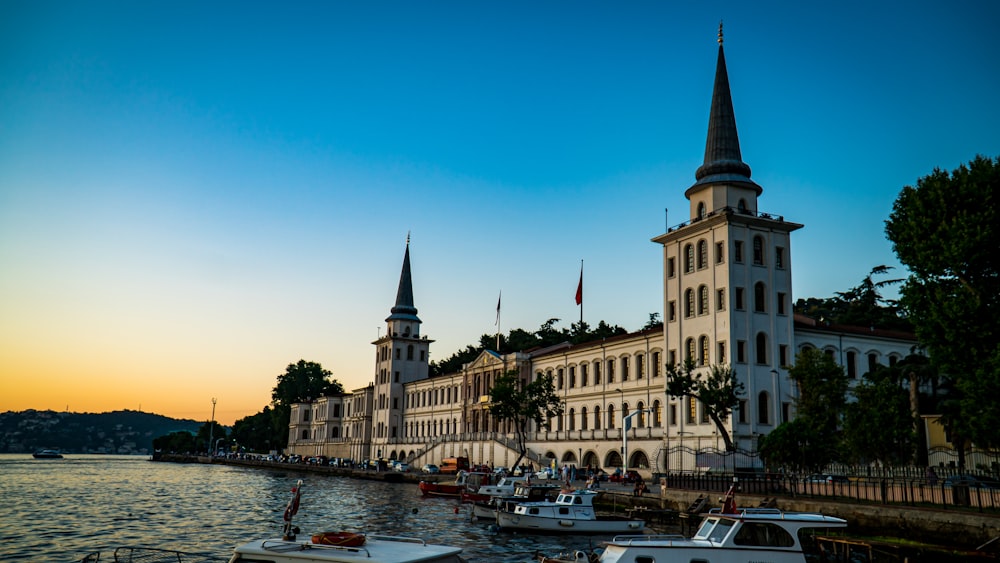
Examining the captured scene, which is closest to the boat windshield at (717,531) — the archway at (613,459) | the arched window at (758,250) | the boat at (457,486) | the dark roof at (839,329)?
the boat at (457,486)

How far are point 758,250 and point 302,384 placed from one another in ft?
431

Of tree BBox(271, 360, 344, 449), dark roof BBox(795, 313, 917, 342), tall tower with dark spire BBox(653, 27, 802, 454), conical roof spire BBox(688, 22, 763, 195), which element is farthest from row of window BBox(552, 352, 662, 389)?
tree BBox(271, 360, 344, 449)

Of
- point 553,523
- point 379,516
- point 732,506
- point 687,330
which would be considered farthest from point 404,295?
point 732,506

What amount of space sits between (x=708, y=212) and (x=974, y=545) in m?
39.7

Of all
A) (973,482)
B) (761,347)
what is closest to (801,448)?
(973,482)

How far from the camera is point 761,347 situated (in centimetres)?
6000

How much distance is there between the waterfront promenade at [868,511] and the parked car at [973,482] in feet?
4.68

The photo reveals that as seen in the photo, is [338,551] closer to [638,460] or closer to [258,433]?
[638,460]

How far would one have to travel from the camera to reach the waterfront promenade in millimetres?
26688

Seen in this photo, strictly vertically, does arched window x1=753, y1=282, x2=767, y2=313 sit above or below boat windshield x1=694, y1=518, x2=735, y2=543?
above

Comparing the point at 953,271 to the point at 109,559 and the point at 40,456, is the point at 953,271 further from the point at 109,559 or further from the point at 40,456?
the point at 40,456

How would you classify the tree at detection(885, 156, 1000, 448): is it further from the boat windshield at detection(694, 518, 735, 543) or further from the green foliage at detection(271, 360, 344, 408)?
the green foliage at detection(271, 360, 344, 408)

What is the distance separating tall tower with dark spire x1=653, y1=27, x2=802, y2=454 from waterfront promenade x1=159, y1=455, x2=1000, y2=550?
48.0ft

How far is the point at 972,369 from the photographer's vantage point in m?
33.7
